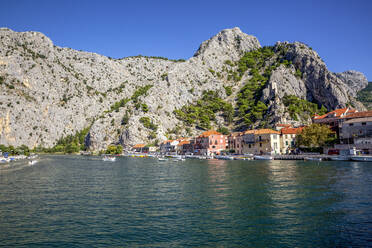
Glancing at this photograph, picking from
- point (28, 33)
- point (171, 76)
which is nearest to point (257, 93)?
point (171, 76)

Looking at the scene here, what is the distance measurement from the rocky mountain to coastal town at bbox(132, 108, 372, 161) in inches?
784

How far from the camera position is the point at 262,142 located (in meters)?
94.1

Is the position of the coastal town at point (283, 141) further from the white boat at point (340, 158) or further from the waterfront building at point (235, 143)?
the white boat at point (340, 158)

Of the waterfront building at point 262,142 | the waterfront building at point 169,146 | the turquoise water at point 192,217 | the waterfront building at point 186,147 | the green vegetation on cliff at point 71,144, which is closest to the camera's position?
A: the turquoise water at point 192,217

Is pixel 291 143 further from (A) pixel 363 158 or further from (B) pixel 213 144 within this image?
(A) pixel 363 158

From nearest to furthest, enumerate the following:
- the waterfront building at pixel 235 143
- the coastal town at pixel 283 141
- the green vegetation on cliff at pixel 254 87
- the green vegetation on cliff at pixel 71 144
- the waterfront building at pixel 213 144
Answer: the coastal town at pixel 283 141 < the waterfront building at pixel 235 143 < the waterfront building at pixel 213 144 < the green vegetation on cliff at pixel 254 87 < the green vegetation on cliff at pixel 71 144

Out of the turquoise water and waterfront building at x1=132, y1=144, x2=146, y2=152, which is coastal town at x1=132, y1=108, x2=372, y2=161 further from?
the turquoise water

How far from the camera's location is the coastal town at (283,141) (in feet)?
228

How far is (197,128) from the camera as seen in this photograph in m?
156

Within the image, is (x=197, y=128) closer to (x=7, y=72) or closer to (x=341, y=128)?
(x=341, y=128)

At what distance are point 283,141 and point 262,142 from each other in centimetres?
729

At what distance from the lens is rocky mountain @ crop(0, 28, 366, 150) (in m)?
143

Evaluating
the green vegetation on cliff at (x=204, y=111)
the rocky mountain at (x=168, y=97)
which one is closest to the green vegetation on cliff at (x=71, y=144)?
the rocky mountain at (x=168, y=97)

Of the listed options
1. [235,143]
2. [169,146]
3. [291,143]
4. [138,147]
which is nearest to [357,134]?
[291,143]
